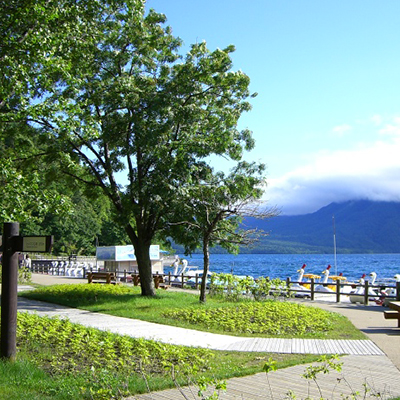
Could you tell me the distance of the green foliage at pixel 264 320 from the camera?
1265 cm

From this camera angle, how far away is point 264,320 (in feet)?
45.5

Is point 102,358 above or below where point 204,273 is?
below

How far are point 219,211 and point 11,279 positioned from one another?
35.8 feet

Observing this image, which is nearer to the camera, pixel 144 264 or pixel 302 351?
pixel 302 351

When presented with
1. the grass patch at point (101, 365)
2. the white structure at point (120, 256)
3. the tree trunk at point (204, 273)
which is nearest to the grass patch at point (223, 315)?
the tree trunk at point (204, 273)

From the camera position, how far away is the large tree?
723 inches

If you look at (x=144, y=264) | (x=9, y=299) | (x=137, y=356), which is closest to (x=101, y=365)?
(x=137, y=356)

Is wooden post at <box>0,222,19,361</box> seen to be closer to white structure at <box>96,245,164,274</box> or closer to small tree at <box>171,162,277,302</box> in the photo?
small tree at <box>171,162,277,302</box>

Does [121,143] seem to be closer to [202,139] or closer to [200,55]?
[202,139]

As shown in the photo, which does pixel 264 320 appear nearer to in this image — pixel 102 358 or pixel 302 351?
pixel 302 351

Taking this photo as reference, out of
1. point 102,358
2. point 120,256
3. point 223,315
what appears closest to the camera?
point 102,358

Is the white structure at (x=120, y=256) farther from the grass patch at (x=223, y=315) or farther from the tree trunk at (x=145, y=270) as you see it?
the grass patch at (x=223, y=315)

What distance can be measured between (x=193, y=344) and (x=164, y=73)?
11.5m

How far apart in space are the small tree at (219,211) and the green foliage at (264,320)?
312 cm
